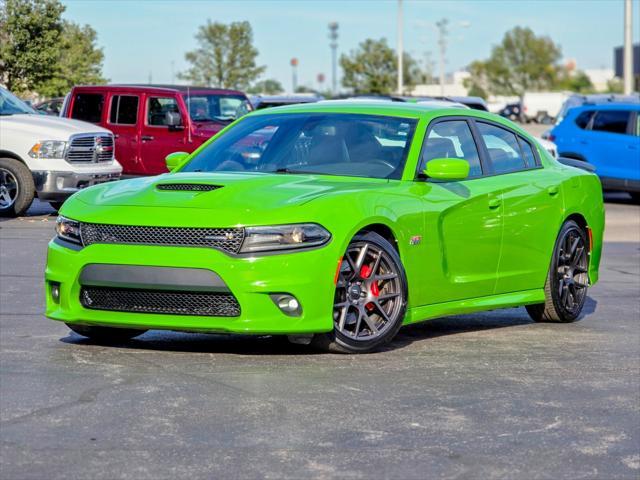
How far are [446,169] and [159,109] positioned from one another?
15658 mm

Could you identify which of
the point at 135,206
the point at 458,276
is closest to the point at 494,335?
the point at 458,276

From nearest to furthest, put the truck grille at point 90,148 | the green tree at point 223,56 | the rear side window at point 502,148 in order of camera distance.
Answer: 1. the rear side window at point 502,148
2. the truck grille at point 90,148
3. the green tree at point 223,56

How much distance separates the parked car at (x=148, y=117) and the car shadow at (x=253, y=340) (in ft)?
45.5

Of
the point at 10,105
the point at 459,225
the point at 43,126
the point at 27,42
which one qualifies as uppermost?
the point at 27,42

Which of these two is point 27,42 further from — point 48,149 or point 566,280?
point 566,280

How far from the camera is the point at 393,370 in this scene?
7.64 m

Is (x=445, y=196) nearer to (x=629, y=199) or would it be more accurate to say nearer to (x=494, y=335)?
(x=494, y=335)

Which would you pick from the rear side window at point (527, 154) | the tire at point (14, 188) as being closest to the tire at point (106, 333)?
the rear side window at point (527, 154)

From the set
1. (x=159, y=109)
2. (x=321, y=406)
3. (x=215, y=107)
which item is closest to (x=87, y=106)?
(x=159, y=109)

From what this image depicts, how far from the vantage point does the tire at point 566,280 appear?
986cm

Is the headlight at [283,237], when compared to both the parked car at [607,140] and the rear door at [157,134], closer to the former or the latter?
the rear door at [157,134]

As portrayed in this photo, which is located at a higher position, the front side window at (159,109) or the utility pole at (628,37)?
the utility pole at (628,37)

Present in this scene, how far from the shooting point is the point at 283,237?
765 centimetres

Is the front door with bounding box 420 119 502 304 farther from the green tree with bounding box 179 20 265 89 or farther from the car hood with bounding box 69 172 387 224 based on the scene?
the green tree with bounding box 179 20 265 89
